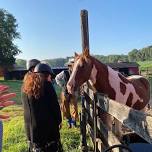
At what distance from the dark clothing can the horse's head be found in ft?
3.24

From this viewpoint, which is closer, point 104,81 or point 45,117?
point 45,117

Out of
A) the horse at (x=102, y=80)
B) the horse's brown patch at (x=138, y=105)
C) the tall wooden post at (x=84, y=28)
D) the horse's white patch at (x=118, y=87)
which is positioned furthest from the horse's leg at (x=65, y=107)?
the horse's white patch at (x=118, y=87)

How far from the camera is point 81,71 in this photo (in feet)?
19.6

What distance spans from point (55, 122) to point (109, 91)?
119cm

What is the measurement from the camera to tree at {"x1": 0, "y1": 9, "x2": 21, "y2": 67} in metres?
80.9

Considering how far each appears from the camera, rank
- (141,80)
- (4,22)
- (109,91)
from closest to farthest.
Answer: (109,91), (141,80), (4,22)

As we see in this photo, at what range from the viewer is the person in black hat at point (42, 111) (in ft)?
16.2

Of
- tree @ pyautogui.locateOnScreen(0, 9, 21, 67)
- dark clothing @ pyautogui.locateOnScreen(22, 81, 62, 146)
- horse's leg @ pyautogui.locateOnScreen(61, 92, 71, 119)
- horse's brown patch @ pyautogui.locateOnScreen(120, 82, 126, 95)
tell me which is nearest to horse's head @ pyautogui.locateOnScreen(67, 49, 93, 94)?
horse's brown patch @ pyautogui.locateOnScreen(120, 82, 126, 95)

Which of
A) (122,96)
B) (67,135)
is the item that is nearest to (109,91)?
(122,96)

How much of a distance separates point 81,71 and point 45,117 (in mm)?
1238

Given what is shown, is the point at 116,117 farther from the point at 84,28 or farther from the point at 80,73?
the point at 84,28

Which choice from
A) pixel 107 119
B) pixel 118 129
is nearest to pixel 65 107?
pixel 107 119

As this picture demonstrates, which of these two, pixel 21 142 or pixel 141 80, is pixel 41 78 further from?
pixel 21 142

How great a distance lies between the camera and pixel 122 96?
5926 millimetres
